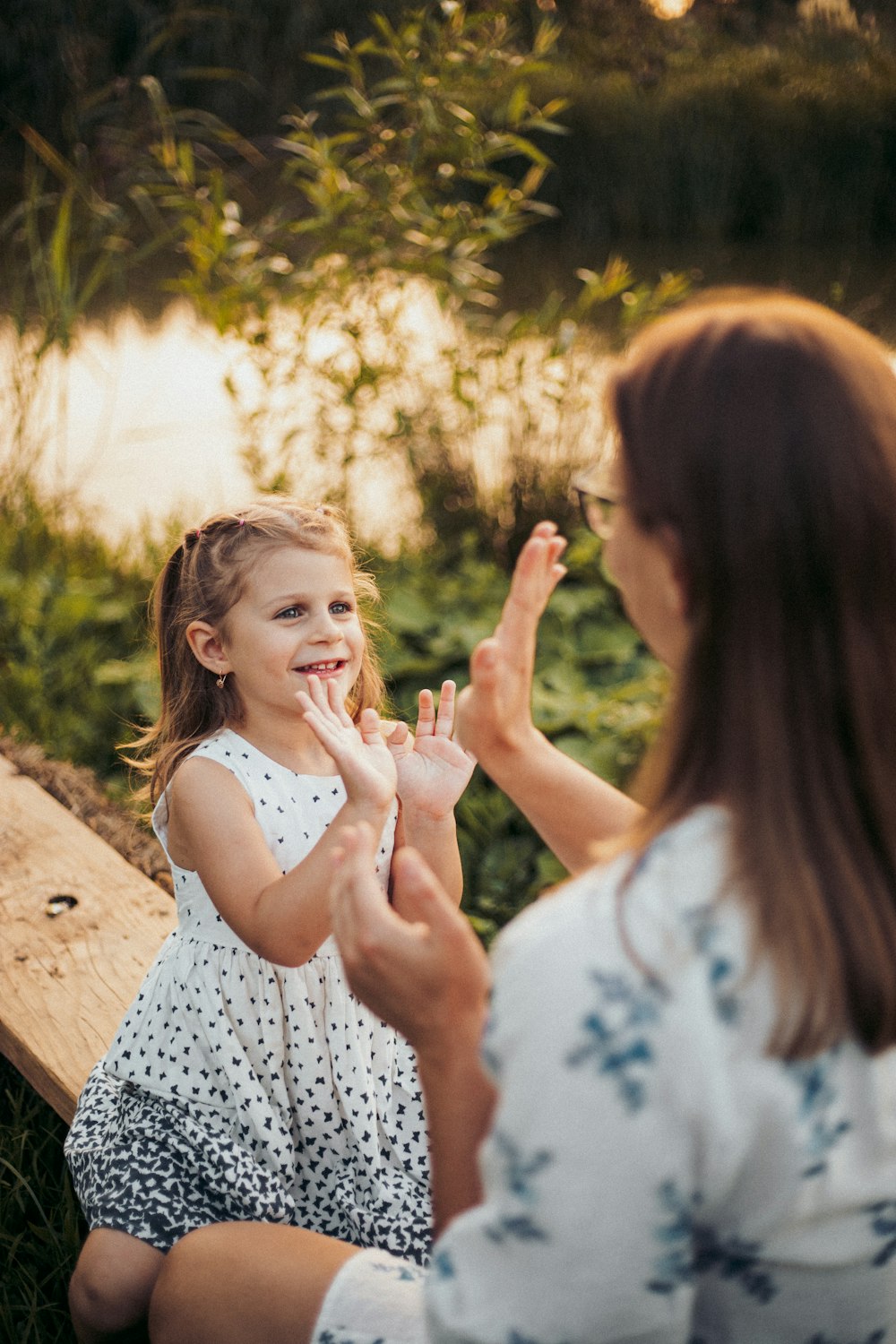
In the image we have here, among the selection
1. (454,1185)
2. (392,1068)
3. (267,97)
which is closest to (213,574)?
(392,1068)

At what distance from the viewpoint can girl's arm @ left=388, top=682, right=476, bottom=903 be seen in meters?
1.59

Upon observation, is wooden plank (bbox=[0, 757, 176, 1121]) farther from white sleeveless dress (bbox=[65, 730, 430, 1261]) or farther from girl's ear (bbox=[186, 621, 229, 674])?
girl's ear (bbox=[186, 621, 229, 674])

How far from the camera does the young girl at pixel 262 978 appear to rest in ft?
4.66

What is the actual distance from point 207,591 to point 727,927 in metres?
1.00

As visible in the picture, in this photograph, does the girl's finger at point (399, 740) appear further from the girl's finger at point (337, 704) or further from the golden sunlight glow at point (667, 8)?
the golden sunlight glow at point (667, 8)

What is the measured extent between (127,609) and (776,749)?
10.8ft

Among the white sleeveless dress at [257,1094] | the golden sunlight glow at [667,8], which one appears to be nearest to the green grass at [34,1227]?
the white sleeveless dress at [257,1094]

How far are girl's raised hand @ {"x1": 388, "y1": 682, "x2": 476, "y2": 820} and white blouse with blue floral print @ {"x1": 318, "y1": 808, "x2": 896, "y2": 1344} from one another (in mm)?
695

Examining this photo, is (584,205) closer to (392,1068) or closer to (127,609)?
(127,609)

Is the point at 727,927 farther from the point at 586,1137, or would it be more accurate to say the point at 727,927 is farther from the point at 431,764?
the point at 431,764

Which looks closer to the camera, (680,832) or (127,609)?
(680,832)

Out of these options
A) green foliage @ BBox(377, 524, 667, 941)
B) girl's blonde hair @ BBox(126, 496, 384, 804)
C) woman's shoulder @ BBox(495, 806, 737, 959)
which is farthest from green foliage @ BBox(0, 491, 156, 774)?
woman's shoulder @ BBox(495, 806, 737, 959)

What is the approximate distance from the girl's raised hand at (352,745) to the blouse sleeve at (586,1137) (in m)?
0.48

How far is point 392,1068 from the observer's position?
5.38 feet
